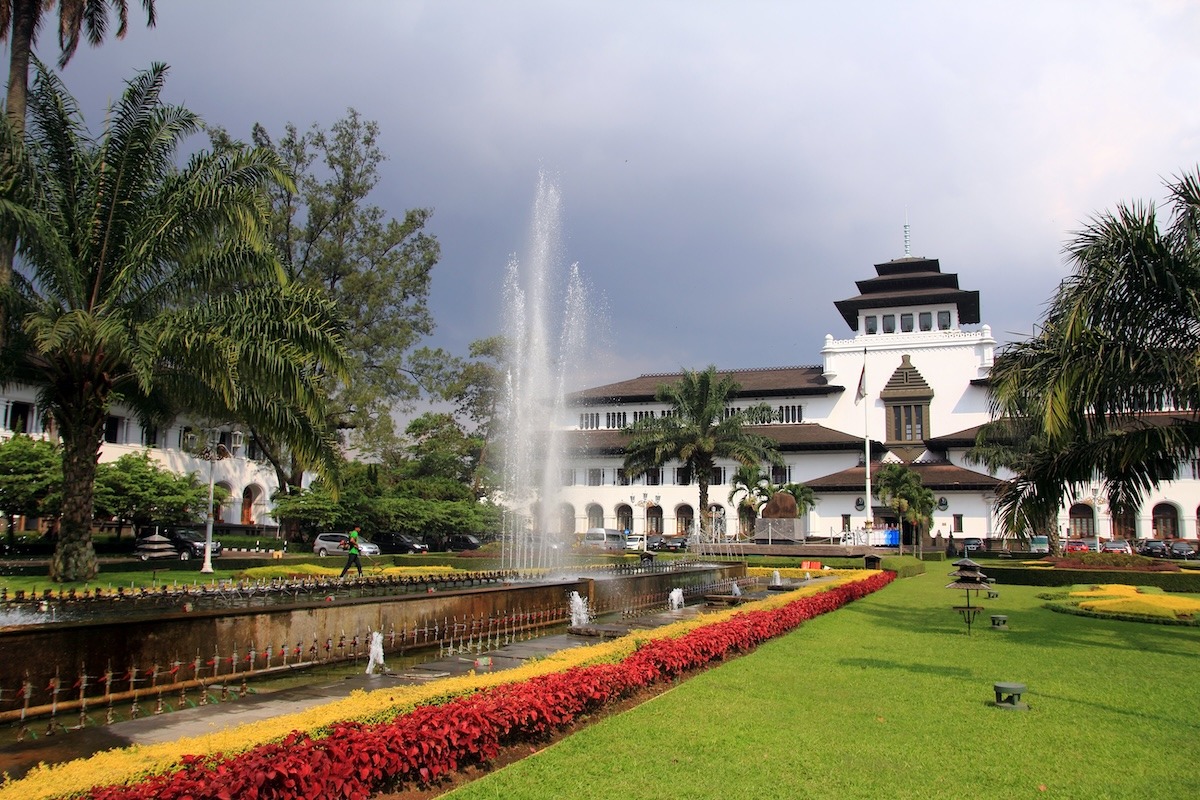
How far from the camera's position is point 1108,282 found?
1157cm

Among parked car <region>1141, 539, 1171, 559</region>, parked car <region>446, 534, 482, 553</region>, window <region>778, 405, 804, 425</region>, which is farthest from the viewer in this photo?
window <region>778, 405, 804, 425</region>

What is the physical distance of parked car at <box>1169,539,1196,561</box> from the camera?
137 feet

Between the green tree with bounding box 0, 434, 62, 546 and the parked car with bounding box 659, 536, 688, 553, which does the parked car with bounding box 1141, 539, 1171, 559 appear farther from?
the green tree with bounding box 0, 434, 62, 546

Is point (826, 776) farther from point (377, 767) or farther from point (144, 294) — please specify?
point (144, 294)

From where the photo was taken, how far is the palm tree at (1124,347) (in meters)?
11.4

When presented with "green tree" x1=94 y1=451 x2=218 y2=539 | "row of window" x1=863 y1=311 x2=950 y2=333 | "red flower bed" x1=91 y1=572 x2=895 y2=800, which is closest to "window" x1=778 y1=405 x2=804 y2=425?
"row of window" x1=863 y1=311 x2=950 y2=333

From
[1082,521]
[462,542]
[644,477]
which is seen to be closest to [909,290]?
[1082,521]

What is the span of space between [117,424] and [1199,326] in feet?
151

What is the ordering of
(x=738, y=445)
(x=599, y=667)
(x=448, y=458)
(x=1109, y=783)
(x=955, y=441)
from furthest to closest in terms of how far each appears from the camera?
1. (x=955, y=441)
2. (x=448, y=458)
3. (x=738, y=445)
4. (x=599, y=667)
5. (x=1109, y=783)

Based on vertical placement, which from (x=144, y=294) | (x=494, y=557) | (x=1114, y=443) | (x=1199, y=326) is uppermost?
(x=144, y=294)

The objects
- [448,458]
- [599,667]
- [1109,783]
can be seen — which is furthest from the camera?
[448,458]

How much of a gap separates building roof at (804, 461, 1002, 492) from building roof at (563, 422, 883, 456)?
1849mm

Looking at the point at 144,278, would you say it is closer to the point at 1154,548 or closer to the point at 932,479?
the point at 932,479

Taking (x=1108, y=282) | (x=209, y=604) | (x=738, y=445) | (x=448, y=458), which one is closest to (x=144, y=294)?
(x=209, y=604)
